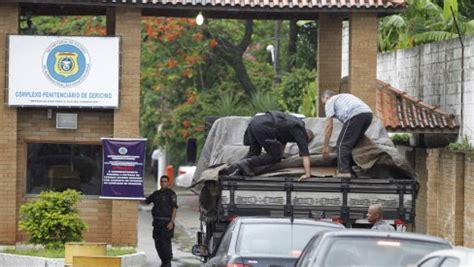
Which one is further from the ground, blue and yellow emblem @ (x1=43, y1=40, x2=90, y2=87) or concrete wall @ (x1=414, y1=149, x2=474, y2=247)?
blue and yellow emblem @ (x1=43, y1=40, x2=90, y2=87)

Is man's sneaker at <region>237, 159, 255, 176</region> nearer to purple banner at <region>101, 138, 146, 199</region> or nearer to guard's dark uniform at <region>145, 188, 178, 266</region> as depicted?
purple banner at <region>101, 138, 146, 199</region>

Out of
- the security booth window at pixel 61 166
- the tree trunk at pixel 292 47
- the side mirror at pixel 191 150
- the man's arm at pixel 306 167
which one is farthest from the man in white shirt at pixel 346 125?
the tree trunk at pixel 292 47

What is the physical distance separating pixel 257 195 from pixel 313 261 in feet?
20.6

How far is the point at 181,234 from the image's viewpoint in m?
36.5

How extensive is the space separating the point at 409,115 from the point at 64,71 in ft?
23.5

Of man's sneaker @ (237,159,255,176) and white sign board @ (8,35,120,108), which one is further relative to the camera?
white sign board @ (8,35,120,108)

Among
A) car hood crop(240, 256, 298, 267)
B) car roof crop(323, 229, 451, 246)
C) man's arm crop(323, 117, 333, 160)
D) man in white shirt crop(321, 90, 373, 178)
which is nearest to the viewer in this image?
car roof crop(323, 229, 451, 246)

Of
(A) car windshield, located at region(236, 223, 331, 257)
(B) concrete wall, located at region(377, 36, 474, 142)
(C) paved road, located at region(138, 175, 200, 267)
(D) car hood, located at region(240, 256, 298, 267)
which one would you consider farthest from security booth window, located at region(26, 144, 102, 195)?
(D) car hood, located at region(240, 256, 298, 267)

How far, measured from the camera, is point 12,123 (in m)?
25.1

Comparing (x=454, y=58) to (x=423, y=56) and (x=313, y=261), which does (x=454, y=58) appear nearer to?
(x=423, y=56)

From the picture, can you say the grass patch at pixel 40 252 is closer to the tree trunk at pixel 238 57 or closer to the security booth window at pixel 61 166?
the security booth window at pixel 61 166

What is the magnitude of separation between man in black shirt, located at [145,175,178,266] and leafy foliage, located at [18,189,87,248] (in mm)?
1901

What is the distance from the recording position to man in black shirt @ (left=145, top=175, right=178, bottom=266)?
25.5 meters

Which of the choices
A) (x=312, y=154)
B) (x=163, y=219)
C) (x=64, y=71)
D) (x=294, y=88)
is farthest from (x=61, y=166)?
(x=294, y=88)
